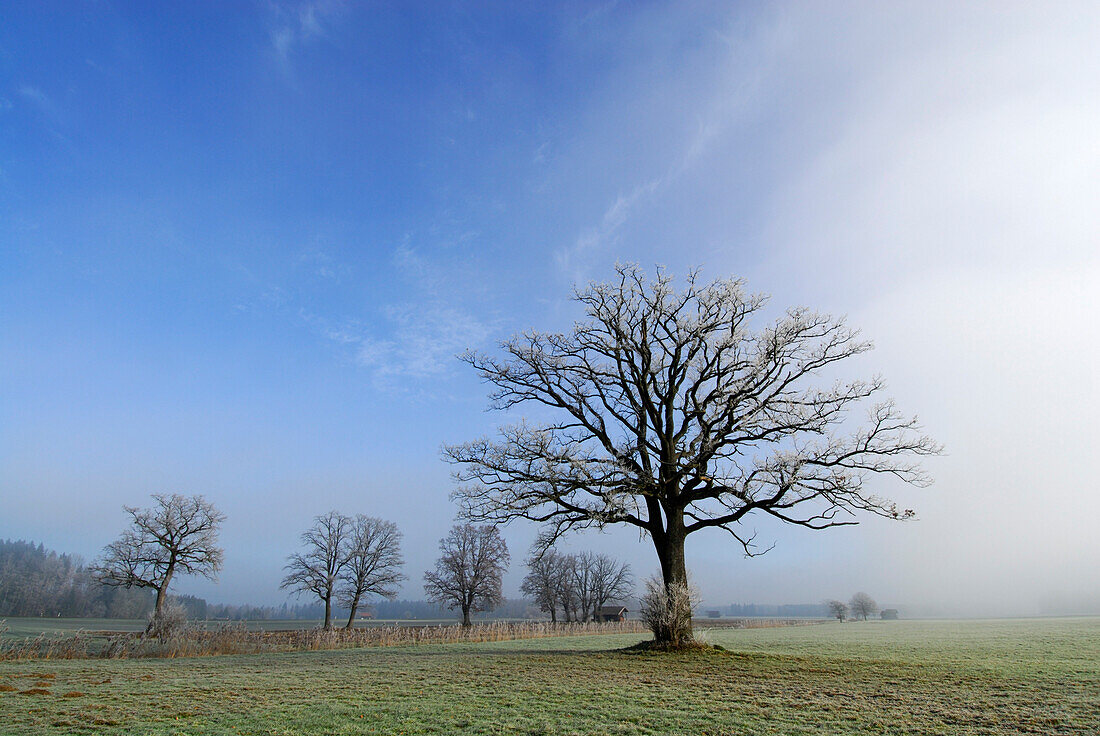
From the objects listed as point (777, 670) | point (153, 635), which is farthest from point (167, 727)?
point (153, 635)

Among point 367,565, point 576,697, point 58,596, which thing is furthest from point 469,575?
point 58,596

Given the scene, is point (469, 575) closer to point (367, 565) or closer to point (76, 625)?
point (367, 565)

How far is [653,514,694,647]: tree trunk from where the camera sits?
53.6 feet

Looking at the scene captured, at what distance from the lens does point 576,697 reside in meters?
9.34

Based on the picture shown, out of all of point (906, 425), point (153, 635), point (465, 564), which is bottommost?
point (153, 635)

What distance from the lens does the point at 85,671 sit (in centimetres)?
1462

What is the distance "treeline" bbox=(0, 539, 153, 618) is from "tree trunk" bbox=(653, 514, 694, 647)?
3427 inches

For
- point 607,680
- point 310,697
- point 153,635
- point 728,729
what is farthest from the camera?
point 153,635

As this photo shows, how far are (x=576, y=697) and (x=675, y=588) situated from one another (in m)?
8.05

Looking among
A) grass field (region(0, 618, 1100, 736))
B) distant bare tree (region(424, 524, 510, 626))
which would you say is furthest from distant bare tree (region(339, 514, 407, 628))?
grass field (region(0, 618, 1100, 736))

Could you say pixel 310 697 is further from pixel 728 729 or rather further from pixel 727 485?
pixel 727 485

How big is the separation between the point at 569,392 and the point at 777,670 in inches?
413

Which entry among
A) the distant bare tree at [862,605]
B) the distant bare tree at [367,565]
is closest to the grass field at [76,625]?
the distant bare tree at [367,565]

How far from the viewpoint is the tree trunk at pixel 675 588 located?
16328 mm
